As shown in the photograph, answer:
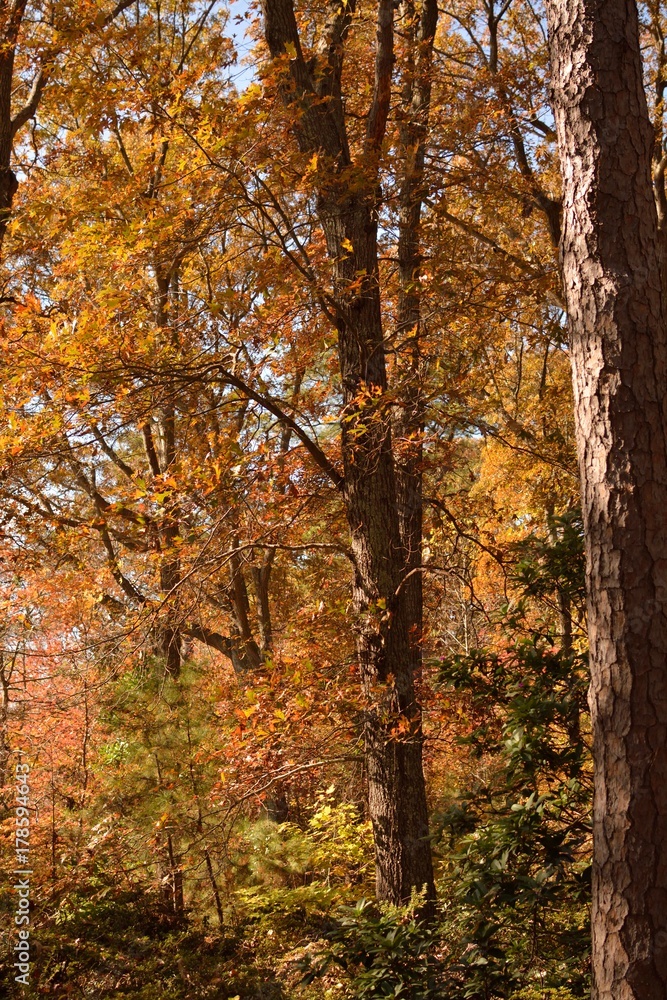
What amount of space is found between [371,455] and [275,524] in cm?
85

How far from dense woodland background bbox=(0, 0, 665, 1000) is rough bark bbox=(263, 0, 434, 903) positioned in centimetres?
5

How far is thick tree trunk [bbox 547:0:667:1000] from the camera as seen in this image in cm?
255

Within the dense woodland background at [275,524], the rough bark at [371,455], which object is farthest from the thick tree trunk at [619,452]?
the rough bark at [371,455]

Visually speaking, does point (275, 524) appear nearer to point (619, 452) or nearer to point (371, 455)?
point (371, 455)

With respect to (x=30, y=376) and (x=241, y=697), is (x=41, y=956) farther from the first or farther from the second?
(x=30, y=376)

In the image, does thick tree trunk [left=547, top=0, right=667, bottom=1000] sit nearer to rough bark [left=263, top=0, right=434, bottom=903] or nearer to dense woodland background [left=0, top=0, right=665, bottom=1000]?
dense woodland background [left=0, top=0, right=665, bottom=1000]

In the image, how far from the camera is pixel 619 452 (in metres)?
2.74

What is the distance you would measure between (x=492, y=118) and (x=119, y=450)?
7.33 m

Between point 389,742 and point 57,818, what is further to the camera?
point 57,818

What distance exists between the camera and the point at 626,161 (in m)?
2.85

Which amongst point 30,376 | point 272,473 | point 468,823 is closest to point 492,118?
point 272,473

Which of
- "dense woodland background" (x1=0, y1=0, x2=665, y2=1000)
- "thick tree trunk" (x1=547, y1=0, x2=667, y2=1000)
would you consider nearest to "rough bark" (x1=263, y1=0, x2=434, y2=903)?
"dense woodland background" (x1=0, y1=0, x2=665, y2=1000)

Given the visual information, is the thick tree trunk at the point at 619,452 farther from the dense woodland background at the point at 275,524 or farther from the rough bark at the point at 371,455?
the rough bark at the point at 371,455

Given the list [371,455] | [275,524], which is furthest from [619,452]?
[275,524]
